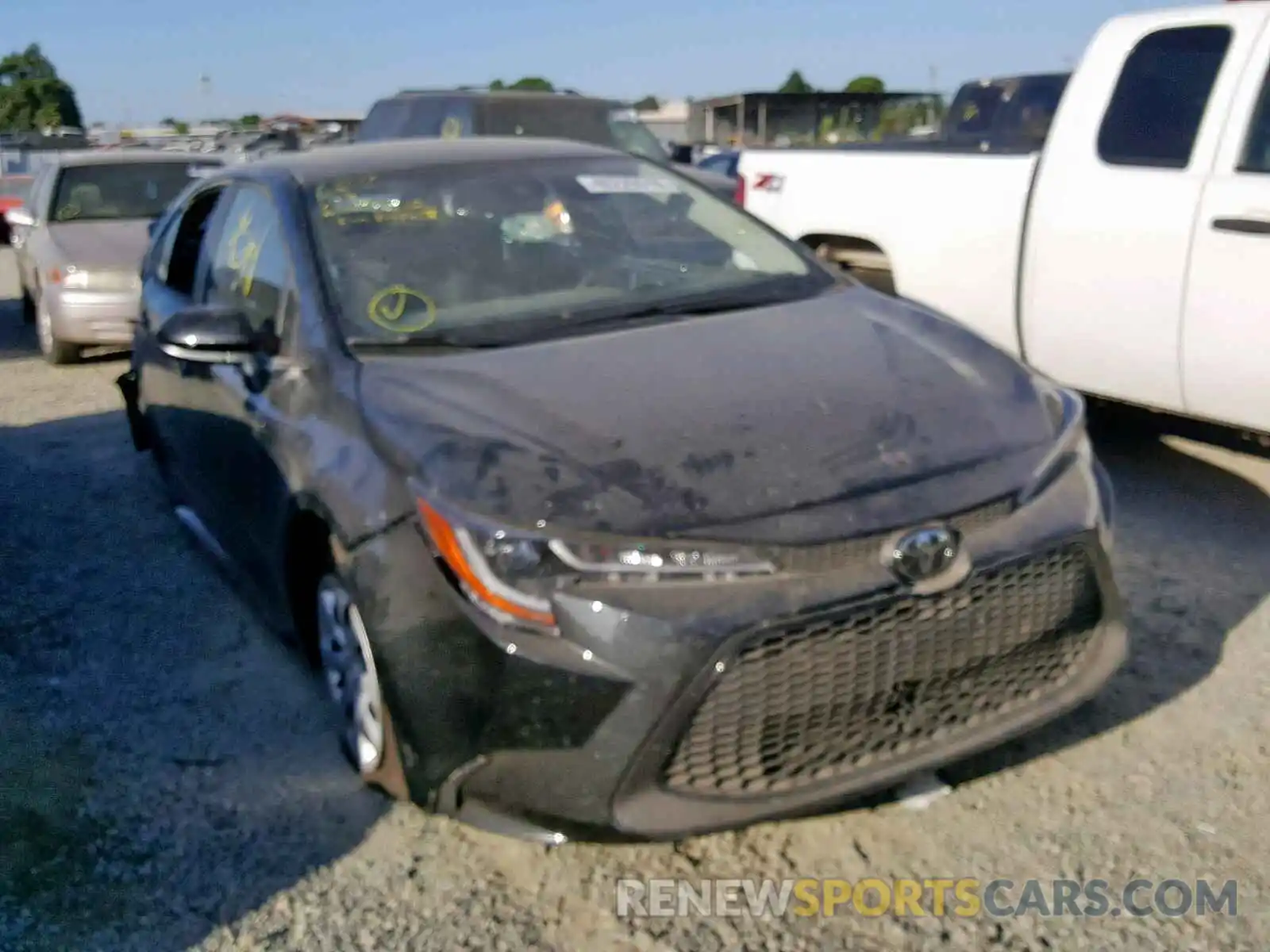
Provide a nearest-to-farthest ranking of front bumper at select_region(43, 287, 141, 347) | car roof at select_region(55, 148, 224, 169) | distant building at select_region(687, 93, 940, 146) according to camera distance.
Answer: front bumper at select_region(43, 287, 141, 347), car roof at select_region(55, 148, 224, 169), distant building at select_region(687, 93, 940, 146)

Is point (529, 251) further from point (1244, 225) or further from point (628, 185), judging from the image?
point (1244, 225)

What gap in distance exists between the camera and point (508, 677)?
2.57m

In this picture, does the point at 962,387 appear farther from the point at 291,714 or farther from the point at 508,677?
the point at 291,714

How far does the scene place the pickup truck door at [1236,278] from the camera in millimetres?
4504

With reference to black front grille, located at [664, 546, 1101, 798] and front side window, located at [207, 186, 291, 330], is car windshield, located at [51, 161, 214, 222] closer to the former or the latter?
front side window, located at [207, 186, 291, 330]

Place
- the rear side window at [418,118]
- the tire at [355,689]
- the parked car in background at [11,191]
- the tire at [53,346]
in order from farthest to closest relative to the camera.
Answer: the parked car in background at [11,191] < the rear side window at [418,118] < the tire at [53,346] < the tire at [355,689]

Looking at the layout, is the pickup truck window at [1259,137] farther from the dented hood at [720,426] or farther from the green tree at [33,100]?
the green tree at [33,100]

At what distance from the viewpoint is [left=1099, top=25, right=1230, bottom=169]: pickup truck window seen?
4879 millimetres

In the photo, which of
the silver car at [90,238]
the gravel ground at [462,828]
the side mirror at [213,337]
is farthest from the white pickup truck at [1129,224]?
the silver car at [90,238]

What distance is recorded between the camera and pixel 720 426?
9.56ft

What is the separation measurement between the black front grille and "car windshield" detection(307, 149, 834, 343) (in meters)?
1.29

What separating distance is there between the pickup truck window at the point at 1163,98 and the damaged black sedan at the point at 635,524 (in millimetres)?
1807

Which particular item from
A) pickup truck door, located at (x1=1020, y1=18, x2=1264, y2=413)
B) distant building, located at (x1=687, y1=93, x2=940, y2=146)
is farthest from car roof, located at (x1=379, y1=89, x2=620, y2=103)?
distant building, located at (x1=687, y1=93, x2=940, y2=146)

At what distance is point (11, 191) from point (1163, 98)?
53.5ft
